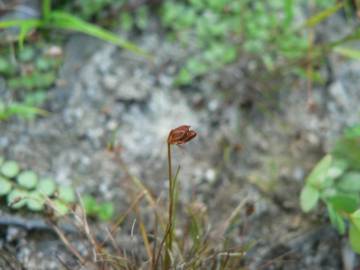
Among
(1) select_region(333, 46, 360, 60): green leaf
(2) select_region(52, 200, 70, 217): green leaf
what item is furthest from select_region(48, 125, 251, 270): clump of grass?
(1) select_region(333, 46, 360, 60): green leaf

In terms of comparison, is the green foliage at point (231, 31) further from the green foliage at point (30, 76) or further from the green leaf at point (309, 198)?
the green leaf at point (309, 198)

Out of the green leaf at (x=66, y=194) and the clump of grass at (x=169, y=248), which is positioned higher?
the green leaf at (x=66, y=194)

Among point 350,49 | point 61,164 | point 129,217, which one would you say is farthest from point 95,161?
point 350,49

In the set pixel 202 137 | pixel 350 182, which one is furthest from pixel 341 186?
pixel 202 137

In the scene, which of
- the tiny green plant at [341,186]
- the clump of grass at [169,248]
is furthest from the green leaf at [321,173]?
the clump of grass at [169,248]

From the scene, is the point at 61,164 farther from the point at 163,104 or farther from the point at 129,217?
the point at 163,104

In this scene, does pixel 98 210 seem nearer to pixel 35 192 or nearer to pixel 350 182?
pixel 35 192
